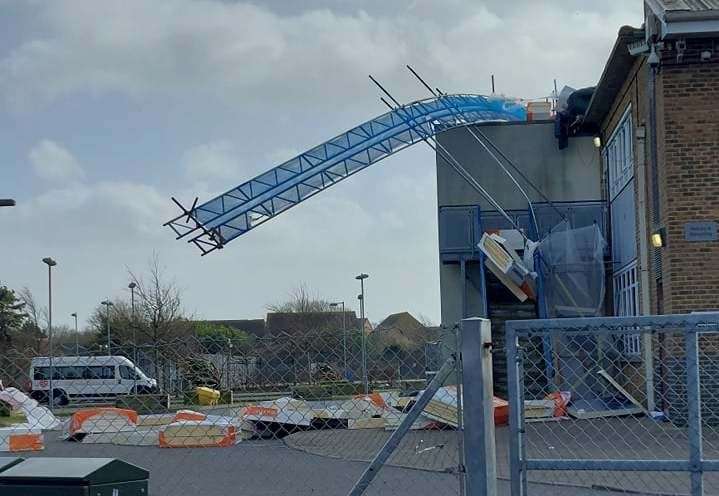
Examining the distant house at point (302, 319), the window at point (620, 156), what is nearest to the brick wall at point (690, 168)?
the window at point (620, 156)

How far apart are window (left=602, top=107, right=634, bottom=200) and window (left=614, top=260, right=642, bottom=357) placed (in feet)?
5.92

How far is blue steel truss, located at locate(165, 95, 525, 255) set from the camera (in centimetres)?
2628

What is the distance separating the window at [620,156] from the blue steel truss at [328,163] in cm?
570

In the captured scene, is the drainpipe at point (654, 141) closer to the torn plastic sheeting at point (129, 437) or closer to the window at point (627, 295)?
the window at point (627, 295)

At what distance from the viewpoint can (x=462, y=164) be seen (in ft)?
91.2

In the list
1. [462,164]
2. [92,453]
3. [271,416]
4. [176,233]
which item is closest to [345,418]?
[271,416]

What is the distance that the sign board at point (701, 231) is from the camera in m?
15.4

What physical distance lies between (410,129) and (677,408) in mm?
15687

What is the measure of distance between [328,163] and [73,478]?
2389 centimetres

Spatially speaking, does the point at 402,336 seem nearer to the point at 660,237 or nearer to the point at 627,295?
the point at 660,237

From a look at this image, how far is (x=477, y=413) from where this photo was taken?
473 cm

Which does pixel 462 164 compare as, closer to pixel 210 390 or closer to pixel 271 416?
pixel 271 416

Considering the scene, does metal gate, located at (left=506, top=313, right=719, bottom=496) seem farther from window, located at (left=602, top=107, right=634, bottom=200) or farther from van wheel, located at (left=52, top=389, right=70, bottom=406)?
van wheel, located at (left=52, top=389, right=70, bottom=406)

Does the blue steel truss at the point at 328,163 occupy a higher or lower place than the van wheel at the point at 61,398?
higher
